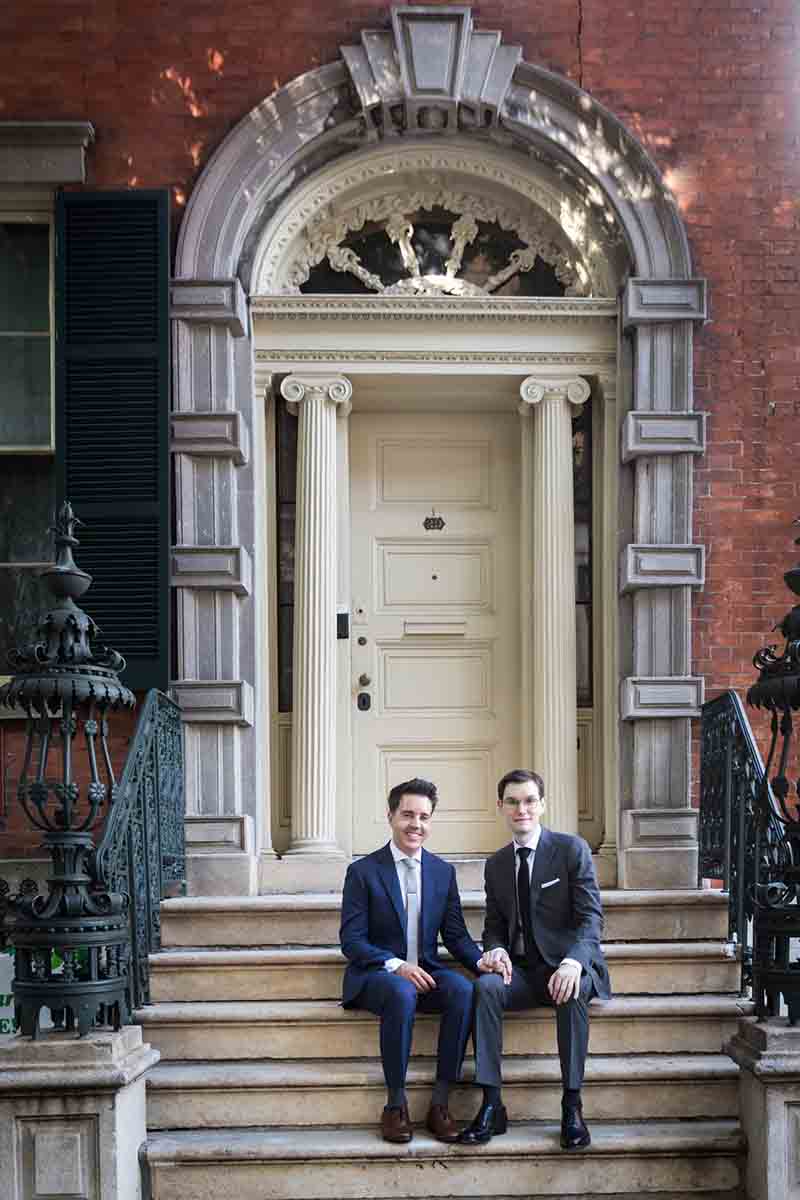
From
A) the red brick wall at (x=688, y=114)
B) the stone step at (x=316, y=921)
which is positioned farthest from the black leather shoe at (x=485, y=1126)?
the red brick wall at (x=688, y=114)

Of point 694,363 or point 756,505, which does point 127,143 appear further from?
point 756,505

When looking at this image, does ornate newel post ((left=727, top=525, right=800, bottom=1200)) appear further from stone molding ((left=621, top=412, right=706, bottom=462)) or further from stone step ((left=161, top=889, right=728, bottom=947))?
stone molding ((left=621, top=412, right=706, bottom=462))

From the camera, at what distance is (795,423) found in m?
7.21

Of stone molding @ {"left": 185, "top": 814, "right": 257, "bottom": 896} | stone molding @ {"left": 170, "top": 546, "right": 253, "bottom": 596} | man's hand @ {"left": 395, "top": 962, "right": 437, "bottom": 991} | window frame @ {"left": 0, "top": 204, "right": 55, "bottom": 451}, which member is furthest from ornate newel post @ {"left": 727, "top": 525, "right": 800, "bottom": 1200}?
window frame @ {"left": 0, "top": 204, "right": 55, "bottom": 451}

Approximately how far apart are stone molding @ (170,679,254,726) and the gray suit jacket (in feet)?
5.53

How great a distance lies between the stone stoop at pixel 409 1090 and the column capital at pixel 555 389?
2468mm

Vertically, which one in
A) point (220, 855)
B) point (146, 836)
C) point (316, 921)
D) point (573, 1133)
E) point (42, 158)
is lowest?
point (573, 1133)

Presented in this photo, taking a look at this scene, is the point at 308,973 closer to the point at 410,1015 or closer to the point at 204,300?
the point at 410,1015

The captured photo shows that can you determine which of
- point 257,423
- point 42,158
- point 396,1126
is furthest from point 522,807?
point 42,158

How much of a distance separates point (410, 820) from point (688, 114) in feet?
11.9

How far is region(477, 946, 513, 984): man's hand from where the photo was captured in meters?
5.45

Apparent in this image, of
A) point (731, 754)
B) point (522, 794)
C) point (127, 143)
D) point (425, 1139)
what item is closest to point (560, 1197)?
point (425, 1139)

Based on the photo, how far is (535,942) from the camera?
18.4 ft

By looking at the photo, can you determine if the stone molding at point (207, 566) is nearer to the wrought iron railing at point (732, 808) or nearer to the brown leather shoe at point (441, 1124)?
the wrought iron railing at point (732, 808)
